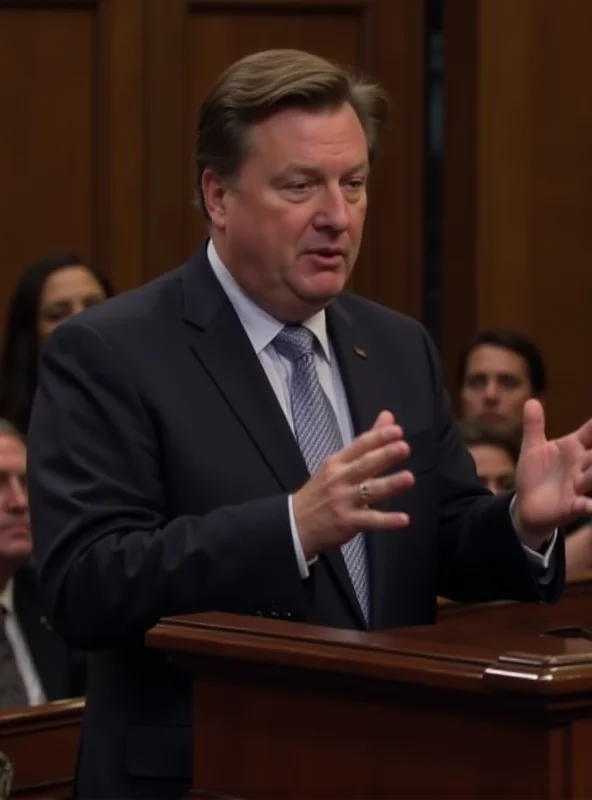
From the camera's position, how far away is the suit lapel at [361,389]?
2.30 metres

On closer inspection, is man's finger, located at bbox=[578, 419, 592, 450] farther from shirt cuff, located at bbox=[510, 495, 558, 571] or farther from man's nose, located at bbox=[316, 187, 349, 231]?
man's nose, located at bbox=[316, 187, 349, 231]

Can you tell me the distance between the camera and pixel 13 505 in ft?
12.0

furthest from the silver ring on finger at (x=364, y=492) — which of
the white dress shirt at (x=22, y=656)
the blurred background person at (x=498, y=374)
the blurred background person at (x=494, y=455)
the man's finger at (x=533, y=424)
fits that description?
the blurred background person at (x=498, y=374)

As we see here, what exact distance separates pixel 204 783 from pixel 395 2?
405 centimetres

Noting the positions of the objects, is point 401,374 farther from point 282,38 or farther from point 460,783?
point 282,38

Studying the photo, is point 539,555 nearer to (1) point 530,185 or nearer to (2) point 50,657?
(2) point 50,657

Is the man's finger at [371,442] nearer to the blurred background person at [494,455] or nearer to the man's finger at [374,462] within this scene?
the man's finger at [374,462]

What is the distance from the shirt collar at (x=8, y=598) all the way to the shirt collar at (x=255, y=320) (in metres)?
1.25

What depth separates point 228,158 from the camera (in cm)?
245

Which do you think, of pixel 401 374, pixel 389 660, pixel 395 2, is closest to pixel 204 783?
pixel 389 660

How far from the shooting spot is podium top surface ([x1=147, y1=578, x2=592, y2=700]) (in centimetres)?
162

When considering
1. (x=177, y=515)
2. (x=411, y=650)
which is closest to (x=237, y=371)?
(x=177, y=515)

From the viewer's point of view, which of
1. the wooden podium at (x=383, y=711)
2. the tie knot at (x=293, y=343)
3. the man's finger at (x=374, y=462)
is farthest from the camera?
the tie knot at (x=293, y=343)

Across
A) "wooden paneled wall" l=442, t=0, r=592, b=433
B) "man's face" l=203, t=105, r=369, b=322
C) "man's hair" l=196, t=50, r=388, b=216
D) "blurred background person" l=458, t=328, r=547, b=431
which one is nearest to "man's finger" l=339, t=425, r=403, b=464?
"man's face" l=203, t=105, r=369, b=322
